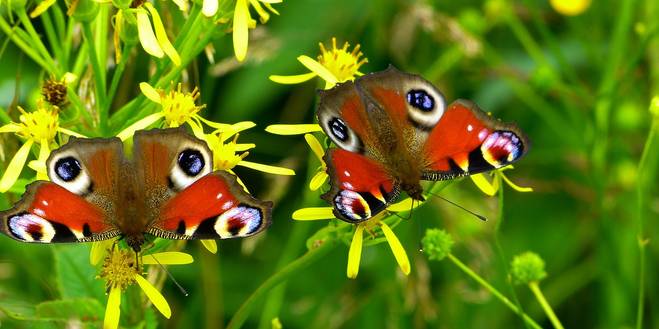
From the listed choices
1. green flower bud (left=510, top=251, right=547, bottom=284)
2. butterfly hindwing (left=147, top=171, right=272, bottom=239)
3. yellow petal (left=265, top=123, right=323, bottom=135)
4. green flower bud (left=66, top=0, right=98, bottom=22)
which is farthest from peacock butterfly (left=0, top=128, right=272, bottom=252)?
green flower bud (left=510, top=251, right=547, bottom=284)

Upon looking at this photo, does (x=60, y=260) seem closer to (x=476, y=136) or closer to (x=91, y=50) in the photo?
(x=91, y=50)

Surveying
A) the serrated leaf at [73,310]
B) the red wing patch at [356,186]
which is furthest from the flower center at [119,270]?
the red wing patch at [356,186]

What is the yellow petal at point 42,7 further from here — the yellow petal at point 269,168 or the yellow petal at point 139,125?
the yellow petal at point 269,168

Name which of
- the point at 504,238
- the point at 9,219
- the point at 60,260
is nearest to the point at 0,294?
the point at 60,260

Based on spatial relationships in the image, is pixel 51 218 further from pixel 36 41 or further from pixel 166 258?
pixel 36 41

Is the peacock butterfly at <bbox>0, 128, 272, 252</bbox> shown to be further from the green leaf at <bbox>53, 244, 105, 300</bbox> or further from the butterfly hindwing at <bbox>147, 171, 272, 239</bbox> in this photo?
the green leaf at <bbox>53, 244, 105, 300</bbox>

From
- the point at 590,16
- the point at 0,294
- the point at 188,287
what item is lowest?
the point at 188,287
